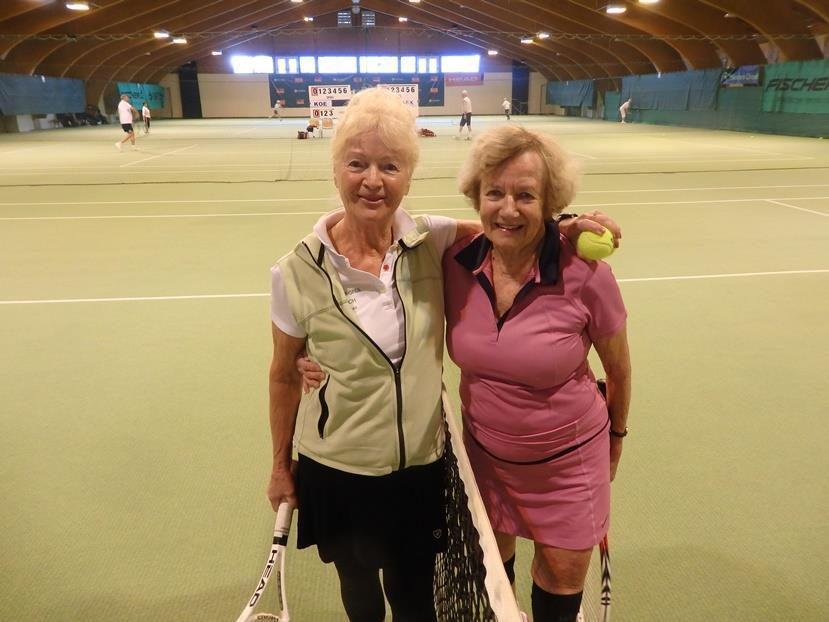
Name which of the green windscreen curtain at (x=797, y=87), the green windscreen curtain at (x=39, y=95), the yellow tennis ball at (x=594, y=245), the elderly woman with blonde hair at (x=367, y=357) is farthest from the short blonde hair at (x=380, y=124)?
the green windscreen curtain at (x=39, y=95)

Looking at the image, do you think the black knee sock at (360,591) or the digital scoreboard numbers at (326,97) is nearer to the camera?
the black knee sock at (360,591)

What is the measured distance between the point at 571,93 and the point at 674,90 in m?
13.1

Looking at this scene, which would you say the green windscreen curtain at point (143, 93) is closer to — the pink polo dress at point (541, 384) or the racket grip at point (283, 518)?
the racket grip at point (283, 518)

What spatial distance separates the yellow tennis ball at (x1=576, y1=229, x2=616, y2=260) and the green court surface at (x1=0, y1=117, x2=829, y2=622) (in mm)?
566

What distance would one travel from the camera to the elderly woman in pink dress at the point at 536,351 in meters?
1.71

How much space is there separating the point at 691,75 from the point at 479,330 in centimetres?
3232

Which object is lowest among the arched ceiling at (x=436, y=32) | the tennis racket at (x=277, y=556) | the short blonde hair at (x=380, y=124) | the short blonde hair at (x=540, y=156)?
the tennis racket at (x=277, y=556)

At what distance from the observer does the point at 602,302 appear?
173 centimetres

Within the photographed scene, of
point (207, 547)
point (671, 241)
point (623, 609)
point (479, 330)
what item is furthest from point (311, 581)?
point (671, 241)

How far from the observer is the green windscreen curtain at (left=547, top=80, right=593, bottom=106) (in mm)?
41062

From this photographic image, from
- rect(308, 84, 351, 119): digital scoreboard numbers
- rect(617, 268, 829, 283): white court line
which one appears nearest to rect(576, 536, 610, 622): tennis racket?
rect(617, 268, 829, 283): white court line

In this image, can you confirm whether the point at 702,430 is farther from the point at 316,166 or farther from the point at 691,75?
the point at 691,75

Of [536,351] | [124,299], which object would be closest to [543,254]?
[536,351]

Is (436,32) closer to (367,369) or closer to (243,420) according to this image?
(243,420)
